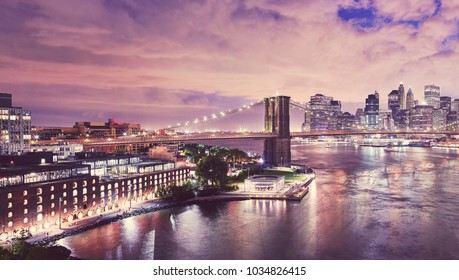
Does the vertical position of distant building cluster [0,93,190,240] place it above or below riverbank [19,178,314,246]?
above

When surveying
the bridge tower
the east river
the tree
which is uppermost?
the bridge tower

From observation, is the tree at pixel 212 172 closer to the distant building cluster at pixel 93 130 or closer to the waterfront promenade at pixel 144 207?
the waterfront promenade at pixel 144 207

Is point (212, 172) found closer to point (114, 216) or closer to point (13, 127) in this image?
point (114, 216)

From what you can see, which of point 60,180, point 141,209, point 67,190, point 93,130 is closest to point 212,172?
point 141,209

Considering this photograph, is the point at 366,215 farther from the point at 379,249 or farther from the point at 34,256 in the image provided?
the point at 34,256

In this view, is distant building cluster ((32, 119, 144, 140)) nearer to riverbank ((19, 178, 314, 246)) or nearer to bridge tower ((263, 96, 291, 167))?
bridge tower ((263, 96, 291, 167))

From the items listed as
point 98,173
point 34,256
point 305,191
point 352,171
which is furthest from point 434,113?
point 34,256

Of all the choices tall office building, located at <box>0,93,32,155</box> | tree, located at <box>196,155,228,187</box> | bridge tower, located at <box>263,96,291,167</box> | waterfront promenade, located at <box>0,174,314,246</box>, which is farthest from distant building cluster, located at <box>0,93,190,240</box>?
bridge tower, located at <box>263,96,291,167</box>

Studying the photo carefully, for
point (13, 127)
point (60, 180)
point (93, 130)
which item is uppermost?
point (93, 130)
